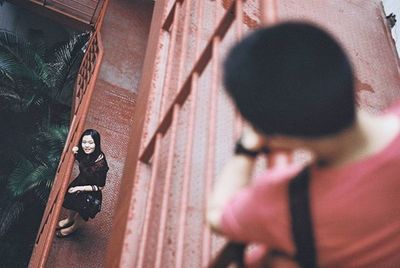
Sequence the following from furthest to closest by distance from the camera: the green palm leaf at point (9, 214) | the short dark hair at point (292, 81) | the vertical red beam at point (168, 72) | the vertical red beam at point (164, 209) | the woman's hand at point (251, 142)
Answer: the green palm leaf at point (9, 214) < the vertical red beam at point (168, 72) < the vertical red beam at point (164, 209) < the woman's hand at point (251, 142) < the short dark hair at point (292, 81)

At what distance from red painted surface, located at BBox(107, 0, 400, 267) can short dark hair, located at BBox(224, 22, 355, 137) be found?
0.62 metres

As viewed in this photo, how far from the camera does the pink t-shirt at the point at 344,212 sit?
0.74 meters

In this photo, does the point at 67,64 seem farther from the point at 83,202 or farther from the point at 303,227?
the point at 303,227

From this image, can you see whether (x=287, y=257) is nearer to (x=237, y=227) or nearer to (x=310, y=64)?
(x=237, y=227)

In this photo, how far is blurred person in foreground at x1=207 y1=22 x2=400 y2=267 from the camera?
2.22 ft

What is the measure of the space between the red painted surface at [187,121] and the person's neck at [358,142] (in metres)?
0.66

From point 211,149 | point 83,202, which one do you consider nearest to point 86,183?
point 83,202

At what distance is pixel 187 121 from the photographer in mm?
2406

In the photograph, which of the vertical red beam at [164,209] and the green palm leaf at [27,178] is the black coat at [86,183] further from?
the green palm leaf at [27,178]

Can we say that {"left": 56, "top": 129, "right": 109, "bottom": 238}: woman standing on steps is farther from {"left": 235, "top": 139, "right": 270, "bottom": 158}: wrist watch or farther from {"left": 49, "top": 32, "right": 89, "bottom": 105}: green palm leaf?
{"left": 49, "top": 32, "right": 89, "bottom": 105}: green palm leaf

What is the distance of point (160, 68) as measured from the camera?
8.88ft

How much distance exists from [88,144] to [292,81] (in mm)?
4034

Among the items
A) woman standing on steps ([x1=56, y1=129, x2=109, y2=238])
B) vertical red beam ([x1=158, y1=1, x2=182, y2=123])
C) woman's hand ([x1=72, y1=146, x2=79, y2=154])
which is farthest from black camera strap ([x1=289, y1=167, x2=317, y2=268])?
woman standing on steps ([x1=56, y1=129, x2=109, y2=238])

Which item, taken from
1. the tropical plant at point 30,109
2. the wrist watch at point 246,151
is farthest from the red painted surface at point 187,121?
the tropical plant at point 30,109
